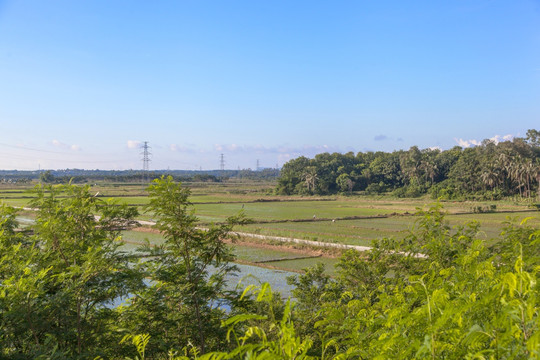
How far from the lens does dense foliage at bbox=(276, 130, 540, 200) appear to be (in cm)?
6744

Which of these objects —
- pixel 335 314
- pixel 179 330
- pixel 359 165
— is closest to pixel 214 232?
pixel 179 330

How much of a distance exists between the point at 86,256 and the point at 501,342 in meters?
6.01

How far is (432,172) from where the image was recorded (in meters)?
82.6

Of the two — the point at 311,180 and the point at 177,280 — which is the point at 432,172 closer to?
the point at 311,180

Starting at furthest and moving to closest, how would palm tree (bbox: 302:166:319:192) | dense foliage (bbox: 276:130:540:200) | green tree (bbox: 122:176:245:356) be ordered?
palm tree (bbox: 302:166:319:192), dense foliage (bbox: 276:130:540:200), green tree (bbox: 122:176:245:356)

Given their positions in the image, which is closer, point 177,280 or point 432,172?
point 177,280

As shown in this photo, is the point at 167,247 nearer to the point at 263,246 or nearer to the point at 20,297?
the point at 20,297

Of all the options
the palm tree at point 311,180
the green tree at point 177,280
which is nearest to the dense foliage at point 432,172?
the palm tree at point 311,180

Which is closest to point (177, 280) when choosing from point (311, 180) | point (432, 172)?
point (432, 172)

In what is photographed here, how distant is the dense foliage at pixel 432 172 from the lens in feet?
221

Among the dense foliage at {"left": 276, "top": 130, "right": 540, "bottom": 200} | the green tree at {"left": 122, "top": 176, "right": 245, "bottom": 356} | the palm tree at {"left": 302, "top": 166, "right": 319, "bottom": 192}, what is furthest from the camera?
the palm tree at {"left": 302, "top": 166, "right": 319, "bottom": 192}

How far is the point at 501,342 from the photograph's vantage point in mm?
1700

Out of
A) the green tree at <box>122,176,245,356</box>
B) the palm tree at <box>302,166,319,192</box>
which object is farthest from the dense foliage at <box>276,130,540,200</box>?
the green tree at <box>122,176,245,356</box>

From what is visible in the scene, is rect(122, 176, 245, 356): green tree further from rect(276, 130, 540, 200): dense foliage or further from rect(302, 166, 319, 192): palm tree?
rect(302, 166, 319, 192): palm tree
